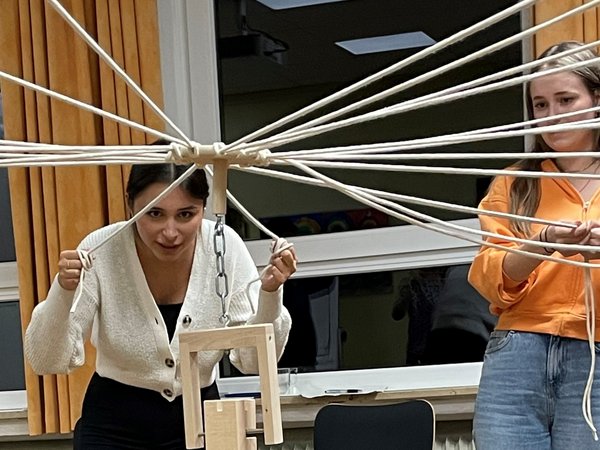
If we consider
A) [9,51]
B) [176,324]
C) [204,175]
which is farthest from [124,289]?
[9,51]

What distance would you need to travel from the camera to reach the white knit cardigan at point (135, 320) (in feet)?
6.04

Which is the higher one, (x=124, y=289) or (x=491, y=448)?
(x=124, y=289)

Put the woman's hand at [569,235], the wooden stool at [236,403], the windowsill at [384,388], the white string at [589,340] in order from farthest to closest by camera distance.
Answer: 1. the windowsill at [384,388]
2. the white string at [589,340]
3. the woman's hand at [569,235]
4. the wooden stool at [236,403]

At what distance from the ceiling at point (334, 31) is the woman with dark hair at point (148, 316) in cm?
143

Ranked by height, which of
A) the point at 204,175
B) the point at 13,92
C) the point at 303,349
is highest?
the point at 13,92

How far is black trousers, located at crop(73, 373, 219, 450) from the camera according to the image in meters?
1.87

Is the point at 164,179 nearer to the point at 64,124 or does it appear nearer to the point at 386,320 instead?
the point at 64,124

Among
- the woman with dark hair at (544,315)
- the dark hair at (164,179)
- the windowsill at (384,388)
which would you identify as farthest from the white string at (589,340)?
the windowsill at (384,388)

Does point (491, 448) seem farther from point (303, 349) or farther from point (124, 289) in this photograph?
point (303, 349)

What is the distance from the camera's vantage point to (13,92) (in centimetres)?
315

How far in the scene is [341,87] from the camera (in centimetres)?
328

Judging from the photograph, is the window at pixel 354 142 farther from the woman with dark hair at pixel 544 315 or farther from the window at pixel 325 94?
the woman with dark hair at pixel 544 315

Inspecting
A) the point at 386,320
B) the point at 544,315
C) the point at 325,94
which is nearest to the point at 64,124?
the point at 325,94

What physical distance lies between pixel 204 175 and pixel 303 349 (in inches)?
60.3
